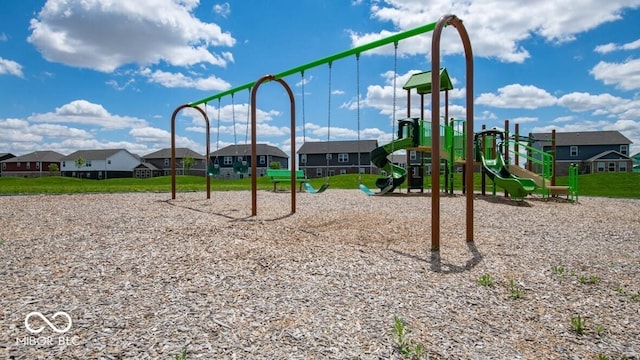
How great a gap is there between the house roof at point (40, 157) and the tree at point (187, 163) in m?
24.2

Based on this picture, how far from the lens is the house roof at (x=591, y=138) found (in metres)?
51.4

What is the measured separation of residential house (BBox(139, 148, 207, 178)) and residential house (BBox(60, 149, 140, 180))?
7.93ft

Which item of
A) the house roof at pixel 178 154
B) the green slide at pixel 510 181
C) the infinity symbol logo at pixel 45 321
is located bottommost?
the infinity symbol logo at pixel 45 321

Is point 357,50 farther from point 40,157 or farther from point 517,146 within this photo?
point 40,157

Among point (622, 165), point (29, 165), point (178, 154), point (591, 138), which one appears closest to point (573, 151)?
point (591, 138)

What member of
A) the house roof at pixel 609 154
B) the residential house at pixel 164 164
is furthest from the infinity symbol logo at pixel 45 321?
the residential house at pixel 164 164

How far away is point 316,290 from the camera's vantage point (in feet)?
13.8

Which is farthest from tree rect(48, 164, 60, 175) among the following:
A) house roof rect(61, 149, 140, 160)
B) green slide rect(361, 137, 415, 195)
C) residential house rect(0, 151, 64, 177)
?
green slide rect(361, 137, 415, 195)

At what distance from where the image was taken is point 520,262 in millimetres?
5379

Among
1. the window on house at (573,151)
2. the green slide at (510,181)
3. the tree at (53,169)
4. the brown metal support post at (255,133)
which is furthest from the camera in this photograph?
the tree at (53,169)

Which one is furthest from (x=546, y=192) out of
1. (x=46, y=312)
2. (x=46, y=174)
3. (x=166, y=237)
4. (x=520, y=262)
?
(x=46, y=174)

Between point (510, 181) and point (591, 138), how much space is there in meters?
48.6

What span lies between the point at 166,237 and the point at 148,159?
75.0 meters

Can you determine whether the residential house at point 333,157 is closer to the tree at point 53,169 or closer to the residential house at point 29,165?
the tree at point 53,169
